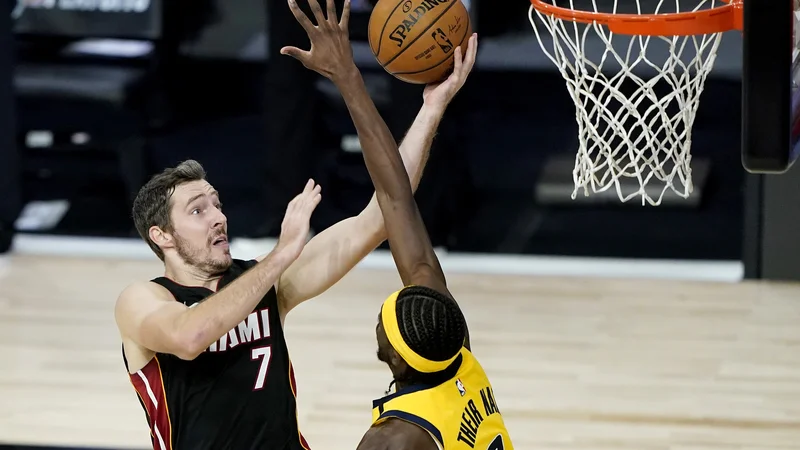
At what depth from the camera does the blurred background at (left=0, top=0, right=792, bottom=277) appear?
7742 mm

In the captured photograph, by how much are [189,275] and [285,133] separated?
4.50m

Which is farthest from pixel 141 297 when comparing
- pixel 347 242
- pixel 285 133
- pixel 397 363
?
pixel 285 133

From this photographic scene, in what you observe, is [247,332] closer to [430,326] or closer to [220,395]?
[220,395]

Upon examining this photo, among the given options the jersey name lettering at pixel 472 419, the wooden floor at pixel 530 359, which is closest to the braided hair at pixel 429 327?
the jersey name lettering at pixel 472 419

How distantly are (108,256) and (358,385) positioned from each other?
2907 millimetres

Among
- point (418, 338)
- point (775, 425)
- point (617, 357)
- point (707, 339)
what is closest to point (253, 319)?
point (418, 338)

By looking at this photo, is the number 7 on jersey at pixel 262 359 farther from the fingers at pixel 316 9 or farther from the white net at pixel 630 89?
the white net at pixel 630 89

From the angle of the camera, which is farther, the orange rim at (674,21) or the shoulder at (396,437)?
the orange rim at (674,21)

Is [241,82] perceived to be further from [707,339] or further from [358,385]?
[707,339]

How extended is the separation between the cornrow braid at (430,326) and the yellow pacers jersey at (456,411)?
0.34 feet

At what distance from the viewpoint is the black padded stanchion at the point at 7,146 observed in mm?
8102

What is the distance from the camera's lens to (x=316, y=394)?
5.86m

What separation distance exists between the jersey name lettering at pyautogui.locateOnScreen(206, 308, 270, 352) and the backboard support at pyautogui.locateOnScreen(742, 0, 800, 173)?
1.39 metres

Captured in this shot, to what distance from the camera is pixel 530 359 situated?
249 inches
